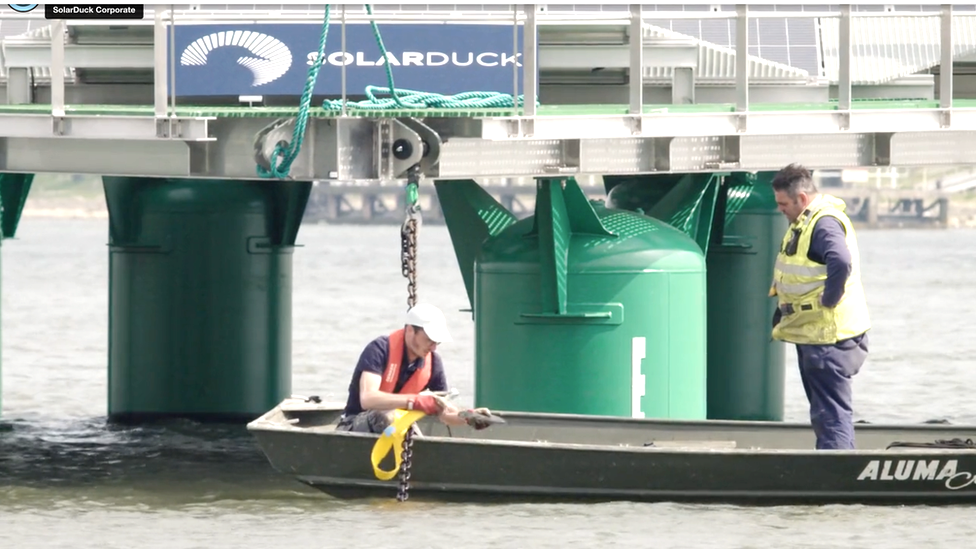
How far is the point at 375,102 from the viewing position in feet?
47.5

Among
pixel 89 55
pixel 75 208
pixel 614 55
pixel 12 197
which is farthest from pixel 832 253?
pixel 75 208

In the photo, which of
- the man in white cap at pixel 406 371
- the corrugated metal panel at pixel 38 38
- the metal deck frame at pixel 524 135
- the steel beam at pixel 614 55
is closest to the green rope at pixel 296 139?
the metal deck frame at pixel 524 135

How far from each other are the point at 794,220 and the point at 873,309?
116ft

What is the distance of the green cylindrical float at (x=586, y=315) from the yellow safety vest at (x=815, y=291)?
2252 mm

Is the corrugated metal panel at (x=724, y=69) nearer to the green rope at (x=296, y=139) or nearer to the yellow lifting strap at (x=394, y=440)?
the green rope at (x=296, y=139)

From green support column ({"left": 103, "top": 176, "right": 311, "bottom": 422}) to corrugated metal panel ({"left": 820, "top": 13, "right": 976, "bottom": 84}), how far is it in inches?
211

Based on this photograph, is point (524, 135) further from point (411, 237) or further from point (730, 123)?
point (730, 123)

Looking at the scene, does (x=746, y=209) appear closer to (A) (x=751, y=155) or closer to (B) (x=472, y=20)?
(A) (x=751, y=155)

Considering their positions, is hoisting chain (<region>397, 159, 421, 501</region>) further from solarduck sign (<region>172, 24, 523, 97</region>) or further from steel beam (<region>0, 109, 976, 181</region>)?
solarduck sign (<region>172, 24, 523, 97</region>)

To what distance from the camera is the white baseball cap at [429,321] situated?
535 inches

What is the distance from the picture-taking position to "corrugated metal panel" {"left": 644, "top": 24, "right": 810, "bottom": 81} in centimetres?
1950

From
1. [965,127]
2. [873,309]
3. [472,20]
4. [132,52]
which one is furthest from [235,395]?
[873,309]

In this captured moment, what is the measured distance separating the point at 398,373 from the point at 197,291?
6820 millimetres

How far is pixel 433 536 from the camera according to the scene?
1382 cm
